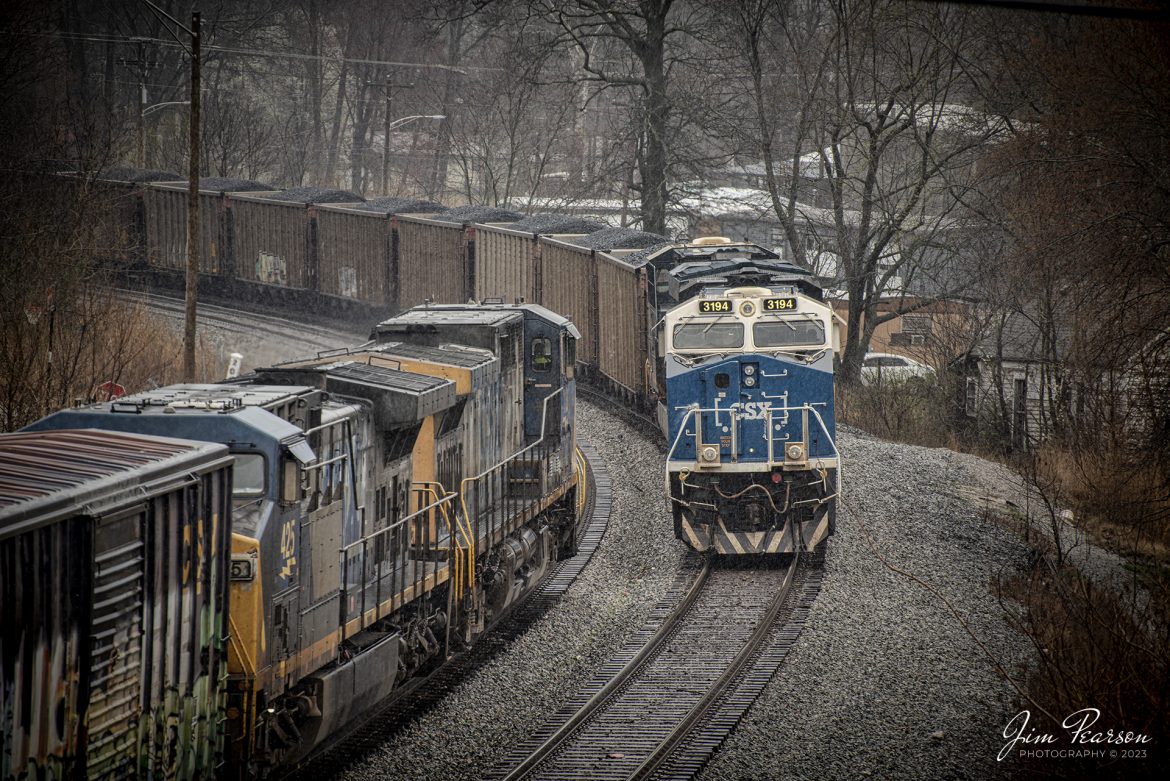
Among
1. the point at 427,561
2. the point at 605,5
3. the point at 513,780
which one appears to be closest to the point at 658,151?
the point at 605,5

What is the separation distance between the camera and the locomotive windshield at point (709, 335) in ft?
50.0

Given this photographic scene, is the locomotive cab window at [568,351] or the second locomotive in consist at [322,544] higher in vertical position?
the locomotive cab window at [568,351]

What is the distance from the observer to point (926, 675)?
1128 centimetres

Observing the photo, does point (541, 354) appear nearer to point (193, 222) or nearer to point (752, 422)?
point (752, 422)

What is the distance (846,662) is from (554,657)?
3.06 meters

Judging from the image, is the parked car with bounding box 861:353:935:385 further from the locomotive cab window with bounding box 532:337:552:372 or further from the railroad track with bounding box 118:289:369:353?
the locomotive cab window with bounding box 532:337:552:372

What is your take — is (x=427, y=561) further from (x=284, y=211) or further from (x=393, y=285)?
(x=284, y=211)

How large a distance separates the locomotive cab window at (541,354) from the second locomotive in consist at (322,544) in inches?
15.2

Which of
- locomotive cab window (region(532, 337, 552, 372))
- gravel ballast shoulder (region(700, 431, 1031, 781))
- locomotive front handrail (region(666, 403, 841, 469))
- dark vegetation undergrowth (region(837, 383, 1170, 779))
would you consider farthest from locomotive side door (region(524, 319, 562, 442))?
dark vegetation undergrowth (region(837, 383, 1170, 779))

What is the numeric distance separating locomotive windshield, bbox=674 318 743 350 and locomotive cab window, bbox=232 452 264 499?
316 inches

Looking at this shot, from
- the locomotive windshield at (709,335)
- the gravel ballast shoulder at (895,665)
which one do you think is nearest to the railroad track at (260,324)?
the locomotive windshield at (709,335)

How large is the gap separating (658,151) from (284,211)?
11725mm

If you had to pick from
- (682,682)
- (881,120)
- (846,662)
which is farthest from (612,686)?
(881,120)

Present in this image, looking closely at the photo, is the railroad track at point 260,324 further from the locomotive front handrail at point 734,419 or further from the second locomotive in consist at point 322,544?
the second locomotive in consist at point 322,544
